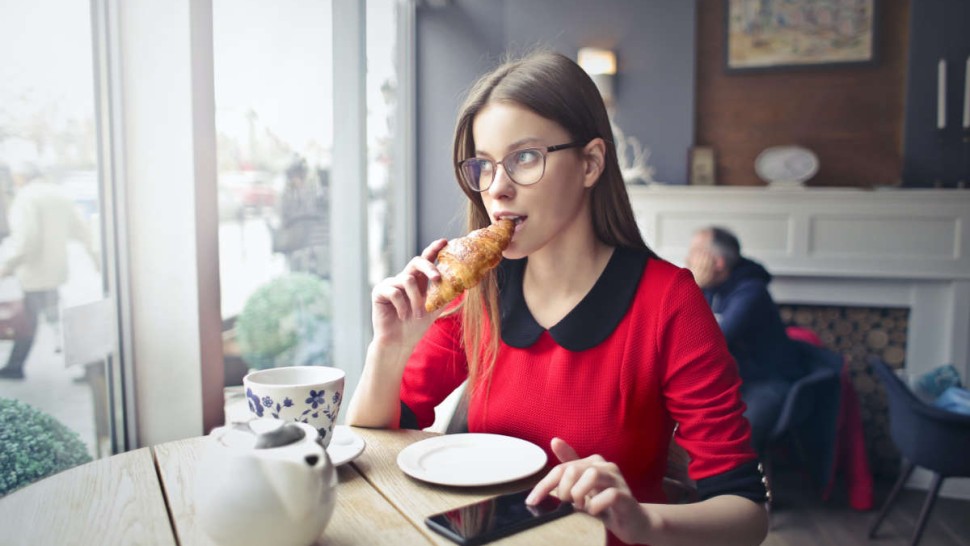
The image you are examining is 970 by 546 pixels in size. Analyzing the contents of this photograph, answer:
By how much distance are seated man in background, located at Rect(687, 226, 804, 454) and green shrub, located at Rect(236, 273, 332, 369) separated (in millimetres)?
1857

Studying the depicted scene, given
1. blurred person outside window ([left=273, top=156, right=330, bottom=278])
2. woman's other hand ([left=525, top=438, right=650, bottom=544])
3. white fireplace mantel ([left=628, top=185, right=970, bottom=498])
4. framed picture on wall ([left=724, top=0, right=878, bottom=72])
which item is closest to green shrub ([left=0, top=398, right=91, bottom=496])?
woman's other hand ([left=525, top=438, right=650, bottom=544])

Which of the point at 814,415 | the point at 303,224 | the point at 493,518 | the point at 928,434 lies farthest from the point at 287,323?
the point at 814,415

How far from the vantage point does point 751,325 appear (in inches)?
129

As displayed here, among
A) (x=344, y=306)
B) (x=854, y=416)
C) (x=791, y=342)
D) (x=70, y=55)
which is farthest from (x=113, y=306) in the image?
(x=854, y=416)

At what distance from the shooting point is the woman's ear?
53.5 inches

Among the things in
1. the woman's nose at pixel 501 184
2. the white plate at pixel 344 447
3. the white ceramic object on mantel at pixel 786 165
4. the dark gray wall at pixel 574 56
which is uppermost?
the dark gray wall at pixel 574 56

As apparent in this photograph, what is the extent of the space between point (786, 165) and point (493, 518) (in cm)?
413

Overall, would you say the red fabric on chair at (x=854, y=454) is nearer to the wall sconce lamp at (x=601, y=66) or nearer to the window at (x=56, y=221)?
the wall sconce lamp at (x=601, y=66)

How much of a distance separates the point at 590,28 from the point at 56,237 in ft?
13.4

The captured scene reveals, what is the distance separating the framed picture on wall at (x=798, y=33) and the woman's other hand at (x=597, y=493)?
13.9 ft

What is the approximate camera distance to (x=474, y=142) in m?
1.41

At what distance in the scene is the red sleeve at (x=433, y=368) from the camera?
150 centimetres

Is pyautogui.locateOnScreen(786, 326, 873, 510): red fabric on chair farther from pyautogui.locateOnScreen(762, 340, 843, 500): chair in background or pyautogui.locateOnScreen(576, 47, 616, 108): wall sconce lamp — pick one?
pyautogui.locateOnScreen(576, 47, 616, 108): wall sconce lamp

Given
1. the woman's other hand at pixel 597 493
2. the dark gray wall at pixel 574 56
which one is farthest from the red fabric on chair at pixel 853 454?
the woman's other hand at pixel 597 493
